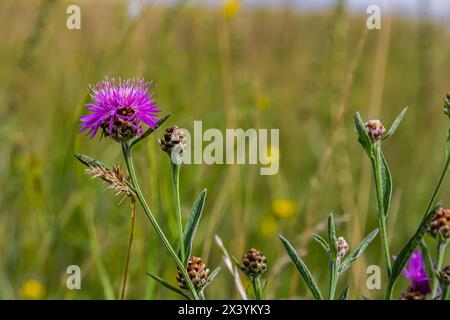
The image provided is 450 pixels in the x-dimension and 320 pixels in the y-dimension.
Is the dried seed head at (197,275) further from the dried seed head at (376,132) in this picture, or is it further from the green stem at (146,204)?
the dried seed head at (376,132)

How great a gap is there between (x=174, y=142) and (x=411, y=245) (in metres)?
0.25

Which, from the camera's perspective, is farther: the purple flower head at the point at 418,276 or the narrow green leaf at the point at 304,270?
the purple flower head at the point at 418,276

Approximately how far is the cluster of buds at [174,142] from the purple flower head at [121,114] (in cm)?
2

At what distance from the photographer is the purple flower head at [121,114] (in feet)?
1.87

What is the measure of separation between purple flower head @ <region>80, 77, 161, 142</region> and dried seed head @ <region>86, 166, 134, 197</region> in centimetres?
3

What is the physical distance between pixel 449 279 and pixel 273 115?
196cm

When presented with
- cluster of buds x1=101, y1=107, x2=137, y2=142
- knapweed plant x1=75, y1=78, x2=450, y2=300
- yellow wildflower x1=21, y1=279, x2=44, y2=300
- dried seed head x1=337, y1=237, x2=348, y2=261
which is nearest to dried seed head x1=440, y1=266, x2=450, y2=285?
knapweed plant x1=75, y1=78, x2=450, y2=300

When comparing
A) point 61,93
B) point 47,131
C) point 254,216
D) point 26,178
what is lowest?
point 254,216

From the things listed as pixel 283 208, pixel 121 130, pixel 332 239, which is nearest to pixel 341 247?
pixel 332 239

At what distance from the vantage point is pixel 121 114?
0.59 metres

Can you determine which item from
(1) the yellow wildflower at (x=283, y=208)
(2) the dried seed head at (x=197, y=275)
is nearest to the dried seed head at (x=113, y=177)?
(2) the dried seed head at (x=197, y=275)

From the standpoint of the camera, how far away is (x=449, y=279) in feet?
2.07
